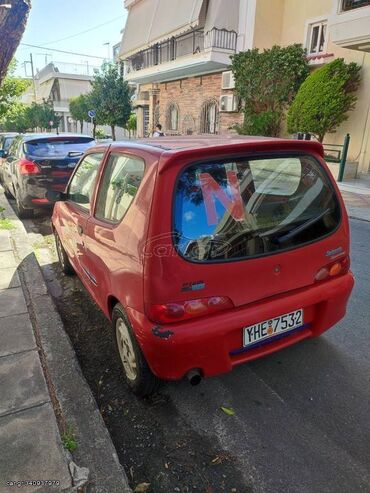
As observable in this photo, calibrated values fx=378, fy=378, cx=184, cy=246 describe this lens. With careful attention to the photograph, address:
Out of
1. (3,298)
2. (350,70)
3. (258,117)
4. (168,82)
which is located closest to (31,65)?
(168,82)

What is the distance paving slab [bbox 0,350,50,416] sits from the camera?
2373 mm

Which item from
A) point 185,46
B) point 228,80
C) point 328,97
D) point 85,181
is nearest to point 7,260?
point 85,181

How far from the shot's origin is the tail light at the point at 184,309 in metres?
2.09

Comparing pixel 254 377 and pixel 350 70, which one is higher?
pixel 350 70

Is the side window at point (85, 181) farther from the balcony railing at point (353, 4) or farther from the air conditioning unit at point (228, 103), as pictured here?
the air conditioning unit at point (228, 103)

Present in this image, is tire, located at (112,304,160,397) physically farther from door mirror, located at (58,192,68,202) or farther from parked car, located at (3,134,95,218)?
parked car, located at (3,134,95,218)

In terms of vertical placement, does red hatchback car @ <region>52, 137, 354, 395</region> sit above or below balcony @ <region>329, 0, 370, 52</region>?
below

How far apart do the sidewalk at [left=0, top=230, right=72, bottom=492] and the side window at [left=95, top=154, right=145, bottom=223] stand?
1.20 meters

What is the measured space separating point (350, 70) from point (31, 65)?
49856mm

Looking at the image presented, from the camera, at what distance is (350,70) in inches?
451

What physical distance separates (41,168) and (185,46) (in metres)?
16.6

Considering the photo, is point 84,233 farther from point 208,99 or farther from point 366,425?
point 208,99

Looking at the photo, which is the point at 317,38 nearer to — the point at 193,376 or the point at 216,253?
the point at 216,253

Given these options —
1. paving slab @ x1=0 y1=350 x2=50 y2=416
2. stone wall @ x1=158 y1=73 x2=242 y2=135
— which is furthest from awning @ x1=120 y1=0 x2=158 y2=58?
paving slab @ x1=0 y1=350 x2=50 y2=416
